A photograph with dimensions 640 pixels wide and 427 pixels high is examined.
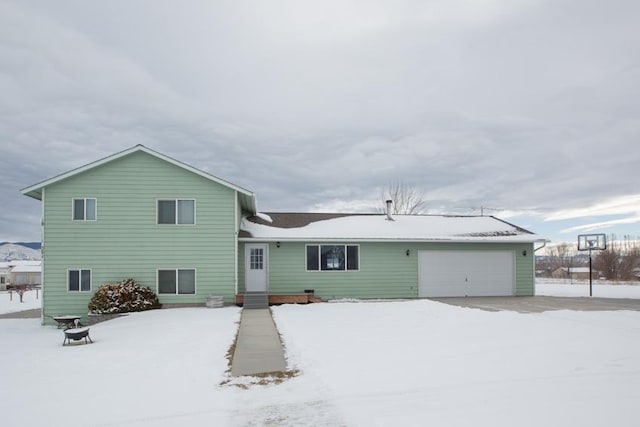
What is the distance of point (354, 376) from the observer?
684cm

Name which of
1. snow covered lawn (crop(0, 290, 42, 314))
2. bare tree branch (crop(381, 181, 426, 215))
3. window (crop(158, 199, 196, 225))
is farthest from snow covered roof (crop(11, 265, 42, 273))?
window (crop(158, 199, 196, 225))

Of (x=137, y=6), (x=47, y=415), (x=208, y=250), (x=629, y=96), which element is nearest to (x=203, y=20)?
(x=137, y=6)

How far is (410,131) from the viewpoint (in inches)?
973

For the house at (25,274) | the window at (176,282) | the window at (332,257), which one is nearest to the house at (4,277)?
the house at (25,274)

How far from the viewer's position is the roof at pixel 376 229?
18.3 metres

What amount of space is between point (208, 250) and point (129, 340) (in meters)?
6.07

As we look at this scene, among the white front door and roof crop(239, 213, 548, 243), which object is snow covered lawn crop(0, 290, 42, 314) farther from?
roof crop(239, 213, 548, 243)

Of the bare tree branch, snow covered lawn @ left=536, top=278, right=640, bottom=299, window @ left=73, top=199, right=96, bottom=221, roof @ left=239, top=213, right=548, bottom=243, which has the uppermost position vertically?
the bare tree branch

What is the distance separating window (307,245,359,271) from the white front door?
1831 millimetres

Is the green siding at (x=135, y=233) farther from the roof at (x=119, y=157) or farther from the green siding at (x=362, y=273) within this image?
the green siding at (x=362, y=273)

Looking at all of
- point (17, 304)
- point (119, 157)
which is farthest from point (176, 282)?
point (17, 304)

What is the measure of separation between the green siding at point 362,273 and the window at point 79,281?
542 cm

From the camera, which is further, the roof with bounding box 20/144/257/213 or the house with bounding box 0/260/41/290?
the house with bounding box 0/260/41/290

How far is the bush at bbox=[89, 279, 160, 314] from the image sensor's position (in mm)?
A: 14859
